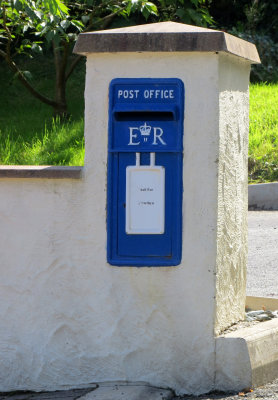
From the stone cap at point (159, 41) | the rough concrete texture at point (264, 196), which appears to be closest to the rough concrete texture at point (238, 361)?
the stone cap at point (159, 41)

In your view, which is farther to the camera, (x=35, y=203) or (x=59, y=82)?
(x=59, y=82)

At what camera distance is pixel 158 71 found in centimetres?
416

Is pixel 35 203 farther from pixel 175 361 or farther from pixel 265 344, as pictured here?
pixel 265 344

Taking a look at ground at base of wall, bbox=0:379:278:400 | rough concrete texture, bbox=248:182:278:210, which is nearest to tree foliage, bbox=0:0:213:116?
rough concrete texture, bbox=248:182:278:210

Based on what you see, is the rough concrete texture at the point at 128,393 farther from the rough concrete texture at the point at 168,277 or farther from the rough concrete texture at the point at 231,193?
the rough concrete texture at the point at 231,193

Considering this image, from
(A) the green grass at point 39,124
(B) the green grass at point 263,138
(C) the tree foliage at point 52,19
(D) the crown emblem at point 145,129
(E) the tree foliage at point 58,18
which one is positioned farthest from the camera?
(B) the green grass at point 263,138

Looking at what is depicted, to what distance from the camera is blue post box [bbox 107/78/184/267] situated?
4.14 metres

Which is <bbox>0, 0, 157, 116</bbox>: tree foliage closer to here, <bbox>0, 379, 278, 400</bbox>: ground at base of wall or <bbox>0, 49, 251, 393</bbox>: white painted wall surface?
<bbox>0, 49, 251, 393</bbox>: white painted wall surface

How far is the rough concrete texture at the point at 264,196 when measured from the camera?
447 inches

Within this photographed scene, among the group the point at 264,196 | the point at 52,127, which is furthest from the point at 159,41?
the point at 52,127

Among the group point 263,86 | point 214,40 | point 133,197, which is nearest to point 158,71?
point 214,40

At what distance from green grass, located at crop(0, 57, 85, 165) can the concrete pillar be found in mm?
5418

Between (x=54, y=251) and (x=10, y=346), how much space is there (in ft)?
2.02

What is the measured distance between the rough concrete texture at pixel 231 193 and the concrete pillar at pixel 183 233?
0.04 ft
